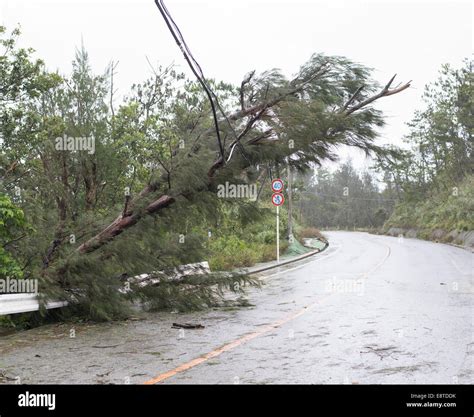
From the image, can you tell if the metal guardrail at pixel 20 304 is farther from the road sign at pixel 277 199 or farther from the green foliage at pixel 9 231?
the road sign at pixel 277 199

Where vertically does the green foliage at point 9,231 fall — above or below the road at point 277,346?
above

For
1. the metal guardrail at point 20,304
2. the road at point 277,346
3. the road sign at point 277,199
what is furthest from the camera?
the road sign at point 277,199

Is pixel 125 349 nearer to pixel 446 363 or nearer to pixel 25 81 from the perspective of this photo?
pixel 446 363

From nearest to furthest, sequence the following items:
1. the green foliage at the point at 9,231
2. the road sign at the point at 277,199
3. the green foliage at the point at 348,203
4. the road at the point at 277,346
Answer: the road at the point at 277,346 → the green foliage at the point at 9,231 → the road sign at the point at 277,199 → the green foliage at the point at 348,203

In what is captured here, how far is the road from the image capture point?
6.03 meters

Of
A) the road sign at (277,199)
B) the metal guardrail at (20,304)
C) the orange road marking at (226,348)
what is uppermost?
the road sign at (277,199)

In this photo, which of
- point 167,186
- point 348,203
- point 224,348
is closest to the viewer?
point 224,348

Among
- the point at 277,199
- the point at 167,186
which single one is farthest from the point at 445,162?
the point at 167,186

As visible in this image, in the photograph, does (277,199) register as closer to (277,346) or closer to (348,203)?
(277,346)

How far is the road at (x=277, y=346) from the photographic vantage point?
603cm

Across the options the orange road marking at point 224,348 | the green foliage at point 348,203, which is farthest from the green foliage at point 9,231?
the green foliage at point 348,203

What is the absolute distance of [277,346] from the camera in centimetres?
755

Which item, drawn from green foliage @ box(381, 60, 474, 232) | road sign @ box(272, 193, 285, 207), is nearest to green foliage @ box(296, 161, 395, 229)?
green foliage @ box(381, 60, 474, 232)
